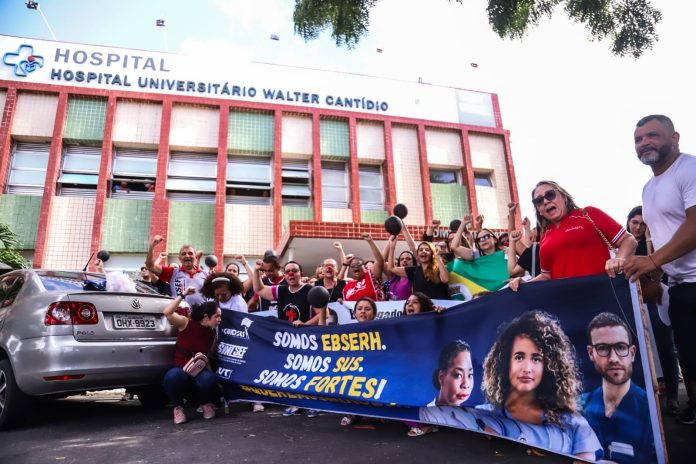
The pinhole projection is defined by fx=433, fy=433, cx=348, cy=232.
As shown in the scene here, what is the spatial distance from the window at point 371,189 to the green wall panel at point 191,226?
240 inches

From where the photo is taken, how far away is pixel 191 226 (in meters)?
16.2

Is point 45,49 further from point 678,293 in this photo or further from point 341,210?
point 678,293

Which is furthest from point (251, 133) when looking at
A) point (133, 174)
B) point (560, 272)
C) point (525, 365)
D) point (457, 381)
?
Result: point (525, 365)

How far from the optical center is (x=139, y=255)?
15742 mm

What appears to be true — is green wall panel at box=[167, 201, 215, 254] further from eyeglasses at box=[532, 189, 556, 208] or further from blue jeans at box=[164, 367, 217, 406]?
eyeglasses at box=[532, 189, 556, 208]

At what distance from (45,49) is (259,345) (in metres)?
18.0

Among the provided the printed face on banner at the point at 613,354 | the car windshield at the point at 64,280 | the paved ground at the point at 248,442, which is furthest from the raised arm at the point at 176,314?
the printed face on banner at the point at 613,354

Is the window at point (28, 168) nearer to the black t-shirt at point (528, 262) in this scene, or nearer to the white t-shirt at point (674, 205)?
the black t-shirt at point (528, 262)

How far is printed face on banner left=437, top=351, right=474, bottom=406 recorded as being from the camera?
3361mm

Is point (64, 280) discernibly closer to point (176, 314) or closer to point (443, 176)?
point (176, 314)

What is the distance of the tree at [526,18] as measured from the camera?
3.41 metres

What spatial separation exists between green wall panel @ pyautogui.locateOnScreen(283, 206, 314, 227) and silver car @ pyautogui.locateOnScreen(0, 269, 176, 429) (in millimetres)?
12028

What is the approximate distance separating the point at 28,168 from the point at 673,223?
1920 centimetres

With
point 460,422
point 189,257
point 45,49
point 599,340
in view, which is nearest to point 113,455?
point 460,422
